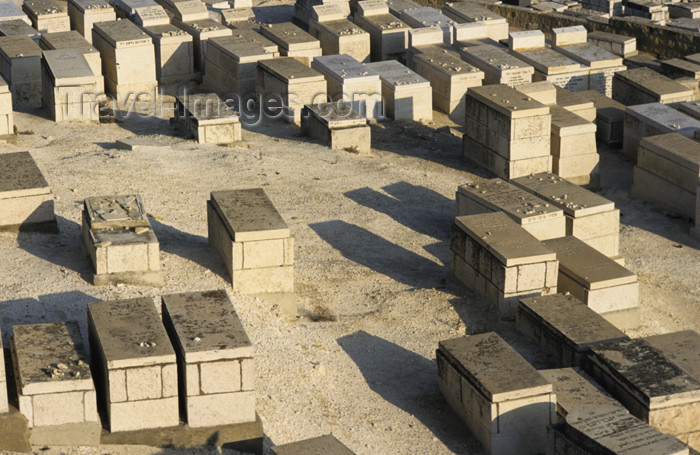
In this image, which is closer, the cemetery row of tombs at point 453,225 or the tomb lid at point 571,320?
the cemetery row of tombs at point 453,225

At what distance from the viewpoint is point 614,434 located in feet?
36.3

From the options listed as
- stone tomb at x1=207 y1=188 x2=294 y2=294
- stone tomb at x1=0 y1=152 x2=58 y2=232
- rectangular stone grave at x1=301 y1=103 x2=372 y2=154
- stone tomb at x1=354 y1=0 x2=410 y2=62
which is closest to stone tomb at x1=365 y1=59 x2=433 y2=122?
rectangular stone grave at x1=301 y1=103 x2=372 y2=154

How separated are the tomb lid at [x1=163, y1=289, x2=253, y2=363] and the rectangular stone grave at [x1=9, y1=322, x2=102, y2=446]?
985 millimetres

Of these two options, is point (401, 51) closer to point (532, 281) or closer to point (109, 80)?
point (109, 80)

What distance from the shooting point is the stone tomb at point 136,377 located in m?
11.0

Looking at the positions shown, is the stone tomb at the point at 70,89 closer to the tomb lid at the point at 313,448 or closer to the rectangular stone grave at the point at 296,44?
the rectangular stone grave at the point at 296,44

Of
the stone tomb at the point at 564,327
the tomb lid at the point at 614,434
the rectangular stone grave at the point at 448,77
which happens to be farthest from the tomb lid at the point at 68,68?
the tomb lid at the point at 614,434

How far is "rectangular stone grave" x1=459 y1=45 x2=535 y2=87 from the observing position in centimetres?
2395

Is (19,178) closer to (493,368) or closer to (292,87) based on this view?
(493,368)

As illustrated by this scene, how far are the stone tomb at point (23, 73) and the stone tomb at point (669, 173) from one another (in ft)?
38.9

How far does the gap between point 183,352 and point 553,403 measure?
13.0ft

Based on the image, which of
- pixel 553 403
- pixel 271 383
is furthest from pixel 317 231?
pixel 553 403

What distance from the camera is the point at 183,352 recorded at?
11.2 meters

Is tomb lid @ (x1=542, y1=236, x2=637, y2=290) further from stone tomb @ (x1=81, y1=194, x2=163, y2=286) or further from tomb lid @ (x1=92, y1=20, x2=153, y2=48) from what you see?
tomb lid @ (x1=92, y1=20, x2=153, y2=48)
